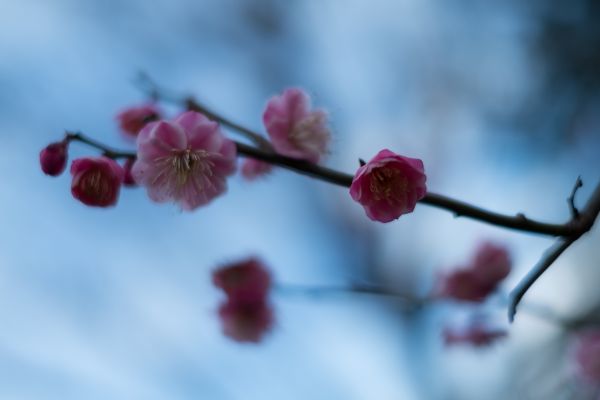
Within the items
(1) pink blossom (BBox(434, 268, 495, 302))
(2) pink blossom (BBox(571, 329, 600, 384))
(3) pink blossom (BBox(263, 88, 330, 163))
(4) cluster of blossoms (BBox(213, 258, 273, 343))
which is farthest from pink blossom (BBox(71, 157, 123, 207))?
(2) pink blossom (BBox(571, 329, 600, 384))

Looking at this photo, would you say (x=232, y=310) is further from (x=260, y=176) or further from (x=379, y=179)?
(x=379, y=179)

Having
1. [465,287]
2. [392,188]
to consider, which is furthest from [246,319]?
[392,188]

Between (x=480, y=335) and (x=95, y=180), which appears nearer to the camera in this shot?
(x=95, y=180)

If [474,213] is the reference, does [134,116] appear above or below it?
above

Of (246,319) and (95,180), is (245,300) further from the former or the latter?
(95,180)

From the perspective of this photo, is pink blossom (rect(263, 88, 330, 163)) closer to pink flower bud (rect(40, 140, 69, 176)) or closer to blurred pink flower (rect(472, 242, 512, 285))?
pink flower bud (rect(40, 140, 69, 176))

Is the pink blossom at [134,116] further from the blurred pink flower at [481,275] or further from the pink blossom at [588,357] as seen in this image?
the pink blossom at [588,357]
